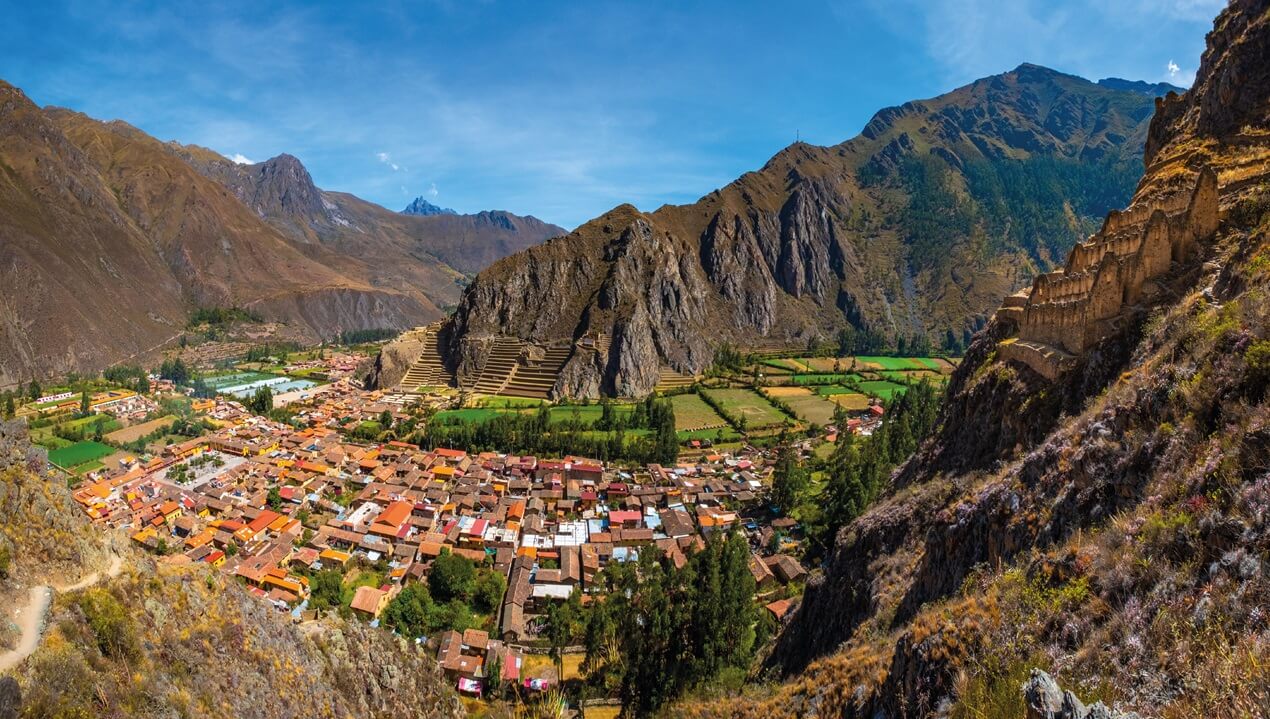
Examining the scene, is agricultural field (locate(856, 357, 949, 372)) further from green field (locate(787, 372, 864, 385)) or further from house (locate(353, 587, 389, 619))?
house (locate(353, 587, 389, 619))

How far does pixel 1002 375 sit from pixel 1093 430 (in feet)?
35.5

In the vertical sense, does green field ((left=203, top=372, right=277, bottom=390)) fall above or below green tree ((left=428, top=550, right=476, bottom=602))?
above

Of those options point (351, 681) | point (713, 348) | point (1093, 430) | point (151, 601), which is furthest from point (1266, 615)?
point (713, 348)

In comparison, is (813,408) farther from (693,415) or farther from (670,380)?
(670,380)

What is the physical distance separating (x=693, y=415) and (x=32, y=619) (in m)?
78.3

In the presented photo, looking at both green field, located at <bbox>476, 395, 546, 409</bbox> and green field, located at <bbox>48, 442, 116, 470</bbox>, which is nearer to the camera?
green field, located at <bbox>48, 442, 116, 470</bbox>

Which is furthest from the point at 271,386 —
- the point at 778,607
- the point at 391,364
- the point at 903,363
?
the point at 903,363

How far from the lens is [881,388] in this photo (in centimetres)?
10288

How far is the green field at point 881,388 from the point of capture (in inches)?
3794

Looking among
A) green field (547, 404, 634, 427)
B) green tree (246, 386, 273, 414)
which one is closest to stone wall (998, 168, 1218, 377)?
green field (547, 404, 634, 427)

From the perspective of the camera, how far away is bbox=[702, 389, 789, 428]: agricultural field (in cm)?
8062

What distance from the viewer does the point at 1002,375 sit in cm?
2108

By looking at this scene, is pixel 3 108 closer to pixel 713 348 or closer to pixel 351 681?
pixel 713 348

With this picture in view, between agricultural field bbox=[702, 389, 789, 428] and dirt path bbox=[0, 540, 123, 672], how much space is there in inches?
2857
